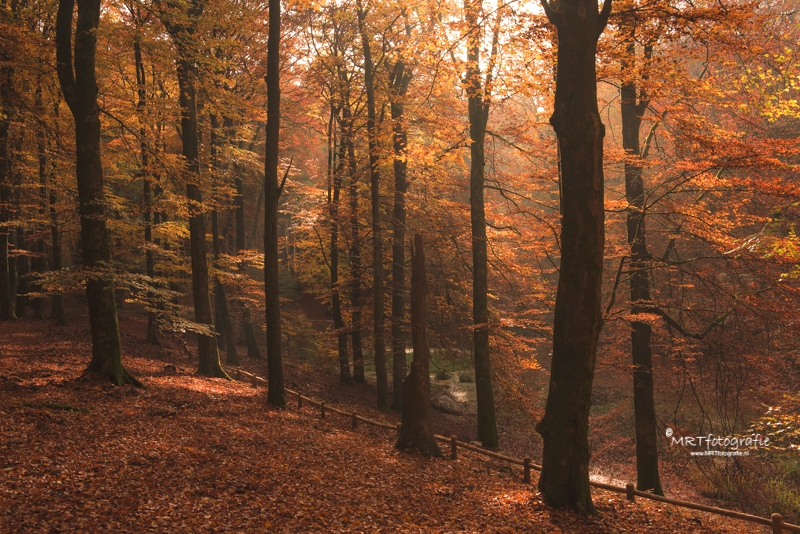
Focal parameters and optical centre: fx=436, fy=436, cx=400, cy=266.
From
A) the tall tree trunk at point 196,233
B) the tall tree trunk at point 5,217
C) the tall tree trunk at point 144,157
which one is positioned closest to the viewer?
the tall tree trunk at point 144,157

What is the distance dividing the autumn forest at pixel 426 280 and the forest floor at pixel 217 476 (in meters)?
0.05

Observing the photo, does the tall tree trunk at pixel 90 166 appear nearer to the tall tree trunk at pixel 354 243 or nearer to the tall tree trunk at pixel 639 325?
the tall tree trunk at pixel 354 243

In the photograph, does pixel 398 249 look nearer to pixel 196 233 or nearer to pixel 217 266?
pixel 196 233

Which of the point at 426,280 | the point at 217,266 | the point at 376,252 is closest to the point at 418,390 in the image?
the point at 426,280

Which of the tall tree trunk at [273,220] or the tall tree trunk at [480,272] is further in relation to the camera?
the tall tree trunk at [480,272]

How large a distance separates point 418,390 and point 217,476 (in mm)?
4169

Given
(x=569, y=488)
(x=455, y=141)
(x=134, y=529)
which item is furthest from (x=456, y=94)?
(x=134, y=529)

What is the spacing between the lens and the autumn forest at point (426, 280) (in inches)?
218

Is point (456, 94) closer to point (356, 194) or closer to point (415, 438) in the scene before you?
point (356, 194)

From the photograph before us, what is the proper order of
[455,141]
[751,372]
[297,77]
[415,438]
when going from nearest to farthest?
[415,438] → [751,372] → [455,141] → [297,77]

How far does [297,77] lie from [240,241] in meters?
7.50

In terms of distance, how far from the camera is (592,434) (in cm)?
1581

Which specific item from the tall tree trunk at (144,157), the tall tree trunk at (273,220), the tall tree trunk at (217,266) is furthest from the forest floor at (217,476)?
the tall tree trunk at (217,266)

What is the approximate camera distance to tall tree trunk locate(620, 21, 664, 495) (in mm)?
9531
